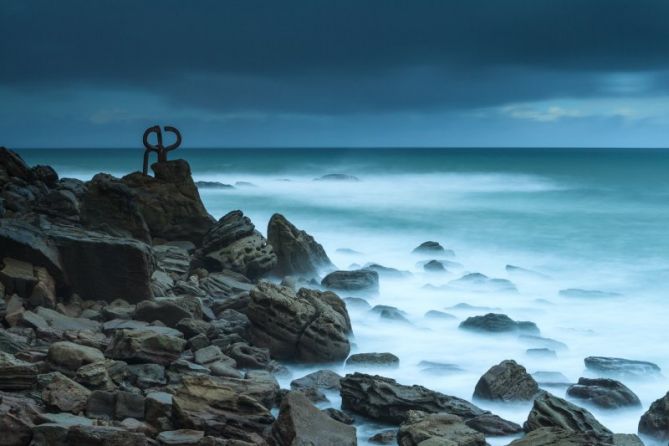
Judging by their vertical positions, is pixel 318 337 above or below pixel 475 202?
below

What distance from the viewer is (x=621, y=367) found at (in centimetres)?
895

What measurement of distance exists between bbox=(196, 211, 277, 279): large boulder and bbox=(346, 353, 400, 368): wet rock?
10.2 feet

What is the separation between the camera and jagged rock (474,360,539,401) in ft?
24.7

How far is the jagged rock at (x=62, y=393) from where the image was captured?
575 centimetres

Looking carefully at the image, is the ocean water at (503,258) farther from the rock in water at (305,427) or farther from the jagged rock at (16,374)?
the jagged rock at (16,374)

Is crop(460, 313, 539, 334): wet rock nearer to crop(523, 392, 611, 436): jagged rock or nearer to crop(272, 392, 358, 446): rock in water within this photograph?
crop(523, 392, 611, 436): jagged rock

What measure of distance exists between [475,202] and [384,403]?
23397 mm

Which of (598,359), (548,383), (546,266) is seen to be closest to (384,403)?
(548,383)

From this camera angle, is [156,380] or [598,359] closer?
[156,380]

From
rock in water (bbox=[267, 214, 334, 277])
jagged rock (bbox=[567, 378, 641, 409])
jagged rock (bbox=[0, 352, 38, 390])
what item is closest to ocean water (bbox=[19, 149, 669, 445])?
jagged rock (bbox=[567, 378, 641, 409])

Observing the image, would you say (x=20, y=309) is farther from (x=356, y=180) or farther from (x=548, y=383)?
(x=356, y=180)

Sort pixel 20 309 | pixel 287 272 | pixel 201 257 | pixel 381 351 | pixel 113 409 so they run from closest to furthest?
pixel 113 409 < pixel 20 309 < pixel 381 351 < pixel 201 257 < pixel 287 272

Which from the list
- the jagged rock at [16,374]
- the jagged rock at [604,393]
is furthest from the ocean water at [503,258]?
the jagged rock at [16,374]

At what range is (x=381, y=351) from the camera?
9.42 metres
